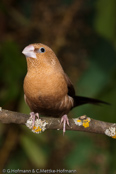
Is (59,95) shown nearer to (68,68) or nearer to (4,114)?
(4,114)

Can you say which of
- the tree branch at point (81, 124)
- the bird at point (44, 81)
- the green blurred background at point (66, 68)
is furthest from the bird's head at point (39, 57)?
the green blurred background at point (66, 68)

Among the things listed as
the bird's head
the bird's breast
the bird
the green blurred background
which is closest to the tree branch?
the bird

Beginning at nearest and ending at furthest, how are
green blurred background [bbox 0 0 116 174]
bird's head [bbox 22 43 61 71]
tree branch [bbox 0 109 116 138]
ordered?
tree branch [bbox 0 109 116 138] → bird's head [bbox 22 43 61 71] → green blurred background [bbox 0 0 116 174]

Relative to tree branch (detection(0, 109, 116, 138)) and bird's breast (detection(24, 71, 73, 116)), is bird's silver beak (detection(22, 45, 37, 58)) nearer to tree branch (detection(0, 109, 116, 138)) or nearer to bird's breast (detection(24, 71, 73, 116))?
bird's breast (detection(24, 71, 73, 116))

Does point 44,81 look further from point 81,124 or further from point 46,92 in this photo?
point 81,124

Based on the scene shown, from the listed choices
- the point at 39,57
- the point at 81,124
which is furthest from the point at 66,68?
the point at 81,124
